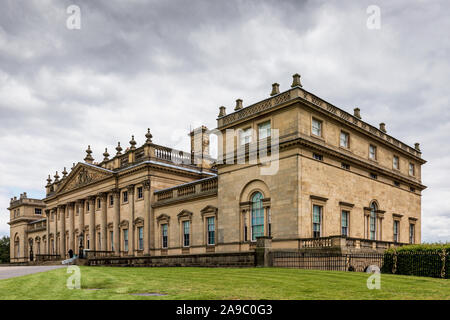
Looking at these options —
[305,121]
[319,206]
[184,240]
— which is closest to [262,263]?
[319,206]

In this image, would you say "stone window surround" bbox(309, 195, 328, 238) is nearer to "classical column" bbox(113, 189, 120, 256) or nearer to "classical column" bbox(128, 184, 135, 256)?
"classical column" bbox(128, 184, 135, 256)

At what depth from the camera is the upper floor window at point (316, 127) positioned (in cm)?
3025

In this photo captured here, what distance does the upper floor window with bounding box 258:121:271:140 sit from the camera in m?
30.8

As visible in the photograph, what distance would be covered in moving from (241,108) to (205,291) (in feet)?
72.1

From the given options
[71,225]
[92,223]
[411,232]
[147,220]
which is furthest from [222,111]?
[71,225]

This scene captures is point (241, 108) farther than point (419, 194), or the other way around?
point (419, 194)

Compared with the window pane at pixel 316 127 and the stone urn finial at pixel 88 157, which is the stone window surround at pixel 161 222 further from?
the window pane at pixel 316 127

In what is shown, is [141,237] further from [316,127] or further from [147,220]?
[316,127]

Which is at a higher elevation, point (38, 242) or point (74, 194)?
point (74, 194)

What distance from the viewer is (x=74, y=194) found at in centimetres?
5472

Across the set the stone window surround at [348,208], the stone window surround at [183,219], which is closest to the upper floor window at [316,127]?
the stone window surround at [348,208]

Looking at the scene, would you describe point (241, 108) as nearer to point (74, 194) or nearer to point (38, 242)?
point (74, 194)
